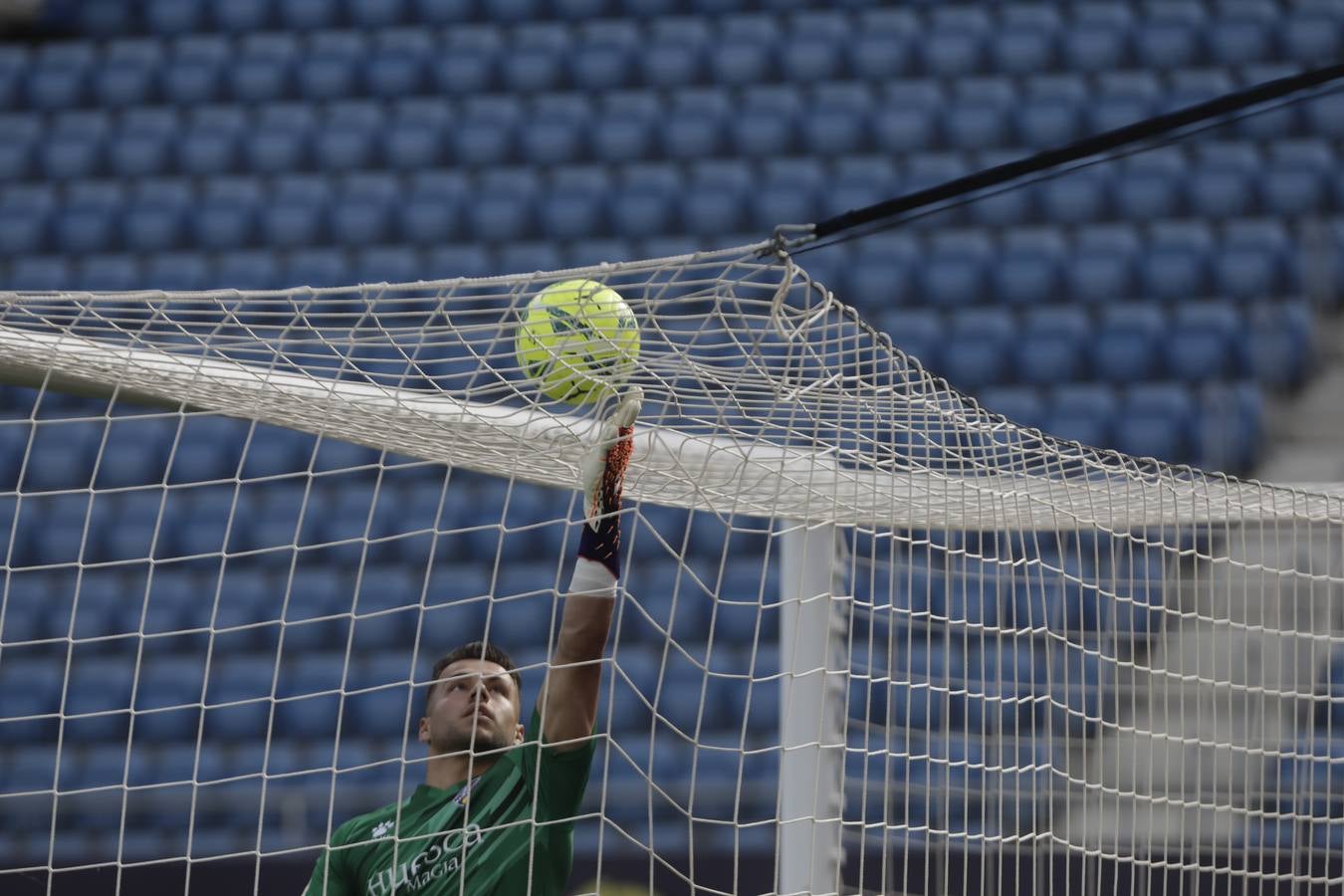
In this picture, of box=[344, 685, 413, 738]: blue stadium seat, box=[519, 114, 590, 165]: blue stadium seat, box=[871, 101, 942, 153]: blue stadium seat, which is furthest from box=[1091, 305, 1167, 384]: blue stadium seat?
box=[344, 685, 413, 738]: blue stadium seat

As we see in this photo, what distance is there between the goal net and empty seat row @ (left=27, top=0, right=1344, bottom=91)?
1.34m

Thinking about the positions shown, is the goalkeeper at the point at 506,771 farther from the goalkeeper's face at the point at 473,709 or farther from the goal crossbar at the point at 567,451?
the goal crossbar at the point at 567,451

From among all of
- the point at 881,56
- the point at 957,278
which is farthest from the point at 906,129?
the point at 957,278

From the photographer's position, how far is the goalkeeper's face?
2574 millimetres

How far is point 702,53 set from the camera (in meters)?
7.59

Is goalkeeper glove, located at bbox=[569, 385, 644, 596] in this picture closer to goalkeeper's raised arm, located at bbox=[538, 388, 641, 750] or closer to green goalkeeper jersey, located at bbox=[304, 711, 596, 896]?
goalkeeper's raised arm, located at bbox=[538, 388, 641, 750]

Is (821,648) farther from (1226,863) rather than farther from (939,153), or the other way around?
(939,153)

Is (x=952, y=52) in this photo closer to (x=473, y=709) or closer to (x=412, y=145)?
(x=412, y=145)

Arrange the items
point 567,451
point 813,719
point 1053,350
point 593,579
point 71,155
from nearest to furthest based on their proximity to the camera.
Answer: point 593,579, point 567,451, point 813,719, point 1053,350, point 71,155

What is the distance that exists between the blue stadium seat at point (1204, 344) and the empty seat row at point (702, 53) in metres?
1.36

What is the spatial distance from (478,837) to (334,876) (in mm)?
283

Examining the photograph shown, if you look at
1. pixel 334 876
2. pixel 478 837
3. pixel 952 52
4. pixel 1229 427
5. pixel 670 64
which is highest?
pixel 952 52

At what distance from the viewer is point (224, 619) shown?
6426 mm

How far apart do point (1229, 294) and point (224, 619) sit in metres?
4.48
